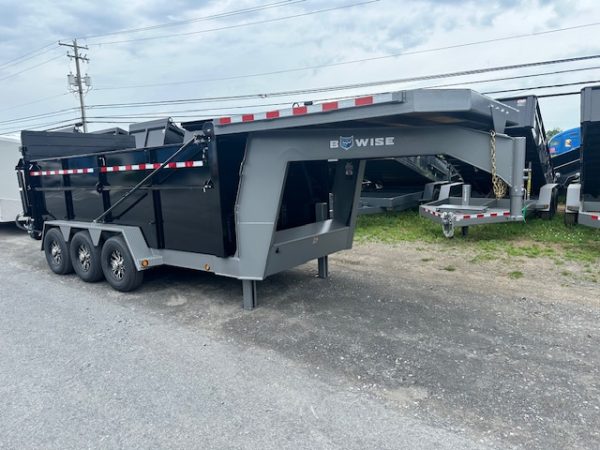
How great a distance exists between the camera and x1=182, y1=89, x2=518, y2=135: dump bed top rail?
3090mm

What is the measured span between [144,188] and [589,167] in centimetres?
682

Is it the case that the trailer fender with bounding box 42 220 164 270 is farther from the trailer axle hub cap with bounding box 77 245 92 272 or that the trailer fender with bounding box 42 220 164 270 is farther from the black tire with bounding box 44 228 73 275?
the black tire with bounding box 44 228 73 275

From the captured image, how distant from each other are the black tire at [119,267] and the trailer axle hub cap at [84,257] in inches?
15.8

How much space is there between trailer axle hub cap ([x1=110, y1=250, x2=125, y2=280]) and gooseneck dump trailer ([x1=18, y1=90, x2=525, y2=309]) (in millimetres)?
14

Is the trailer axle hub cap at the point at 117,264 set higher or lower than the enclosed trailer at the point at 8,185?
lower

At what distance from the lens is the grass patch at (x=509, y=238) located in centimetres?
697

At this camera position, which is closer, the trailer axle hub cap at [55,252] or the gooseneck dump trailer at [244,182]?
the gooseneck dump trailer at [244,182]

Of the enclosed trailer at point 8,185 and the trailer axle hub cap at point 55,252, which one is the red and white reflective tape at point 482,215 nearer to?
the trailer axle hub cap at point 55,252

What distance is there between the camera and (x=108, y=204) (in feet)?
18.9

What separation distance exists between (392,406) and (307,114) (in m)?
2.33

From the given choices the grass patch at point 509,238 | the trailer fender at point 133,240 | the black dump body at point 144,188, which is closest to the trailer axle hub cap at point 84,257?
the trailer fender at point 133,240

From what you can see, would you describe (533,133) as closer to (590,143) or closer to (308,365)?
(590,143)

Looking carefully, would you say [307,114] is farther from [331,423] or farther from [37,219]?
[37,219]

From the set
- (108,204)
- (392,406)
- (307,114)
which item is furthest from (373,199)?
(392,406)
